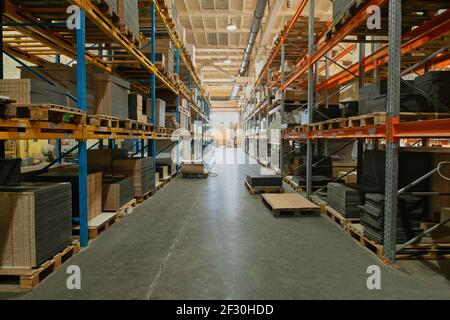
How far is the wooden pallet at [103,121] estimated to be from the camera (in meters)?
4.12

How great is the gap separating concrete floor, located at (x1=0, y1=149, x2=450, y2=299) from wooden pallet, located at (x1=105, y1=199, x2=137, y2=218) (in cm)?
18

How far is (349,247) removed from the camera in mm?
4023

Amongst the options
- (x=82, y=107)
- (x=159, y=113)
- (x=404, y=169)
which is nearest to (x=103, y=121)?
(x=82, y=107)

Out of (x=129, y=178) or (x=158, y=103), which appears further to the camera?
(x=158, y=103)

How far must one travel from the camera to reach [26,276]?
2.87m

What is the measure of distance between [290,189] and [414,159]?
4335mm

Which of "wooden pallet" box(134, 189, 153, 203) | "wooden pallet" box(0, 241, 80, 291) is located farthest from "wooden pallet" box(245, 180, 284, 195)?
"wooden pallet" box(0, 241, 80, 291)

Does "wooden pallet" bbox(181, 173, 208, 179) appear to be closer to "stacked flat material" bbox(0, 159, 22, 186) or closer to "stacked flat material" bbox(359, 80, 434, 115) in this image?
"stacked flat material" bbox(359, 80, 434, 115)

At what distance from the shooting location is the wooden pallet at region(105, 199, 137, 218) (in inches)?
208

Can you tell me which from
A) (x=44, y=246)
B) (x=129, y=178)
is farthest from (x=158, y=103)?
(x=44, y=246)

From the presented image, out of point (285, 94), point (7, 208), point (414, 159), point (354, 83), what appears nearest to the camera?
point (7, 208)

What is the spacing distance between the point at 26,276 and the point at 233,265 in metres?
2.10

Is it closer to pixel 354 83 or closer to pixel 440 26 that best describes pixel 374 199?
pixel 440 26

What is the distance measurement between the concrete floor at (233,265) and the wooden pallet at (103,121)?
1683mm
